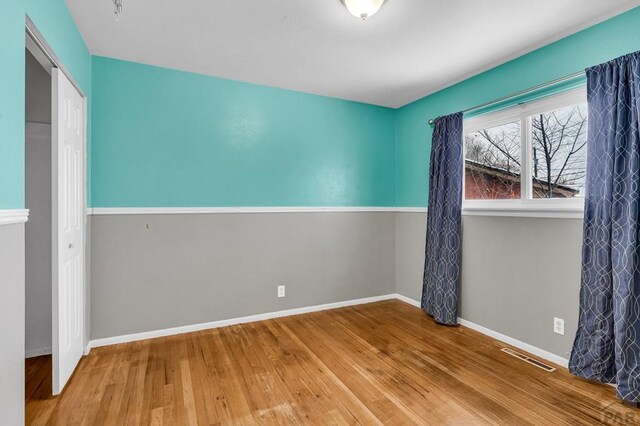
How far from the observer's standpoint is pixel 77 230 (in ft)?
7.59

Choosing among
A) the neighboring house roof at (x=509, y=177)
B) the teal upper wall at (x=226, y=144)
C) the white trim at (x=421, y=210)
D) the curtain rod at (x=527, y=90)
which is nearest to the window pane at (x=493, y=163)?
the neighboring house roof at (x=509, y=177)

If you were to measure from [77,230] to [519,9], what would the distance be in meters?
3.31

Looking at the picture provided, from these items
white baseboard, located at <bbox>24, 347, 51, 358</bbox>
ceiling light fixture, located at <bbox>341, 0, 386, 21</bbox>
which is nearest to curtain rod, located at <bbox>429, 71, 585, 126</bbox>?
ceiling light fixture, located at <bbox>341, 0, 386, 21</bbox>

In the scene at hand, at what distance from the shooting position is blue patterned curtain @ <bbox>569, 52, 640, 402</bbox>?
191 cm

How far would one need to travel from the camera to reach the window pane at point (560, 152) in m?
2.34

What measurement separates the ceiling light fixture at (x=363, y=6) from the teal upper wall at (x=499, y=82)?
1.46m

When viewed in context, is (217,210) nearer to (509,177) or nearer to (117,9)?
(117,9)
